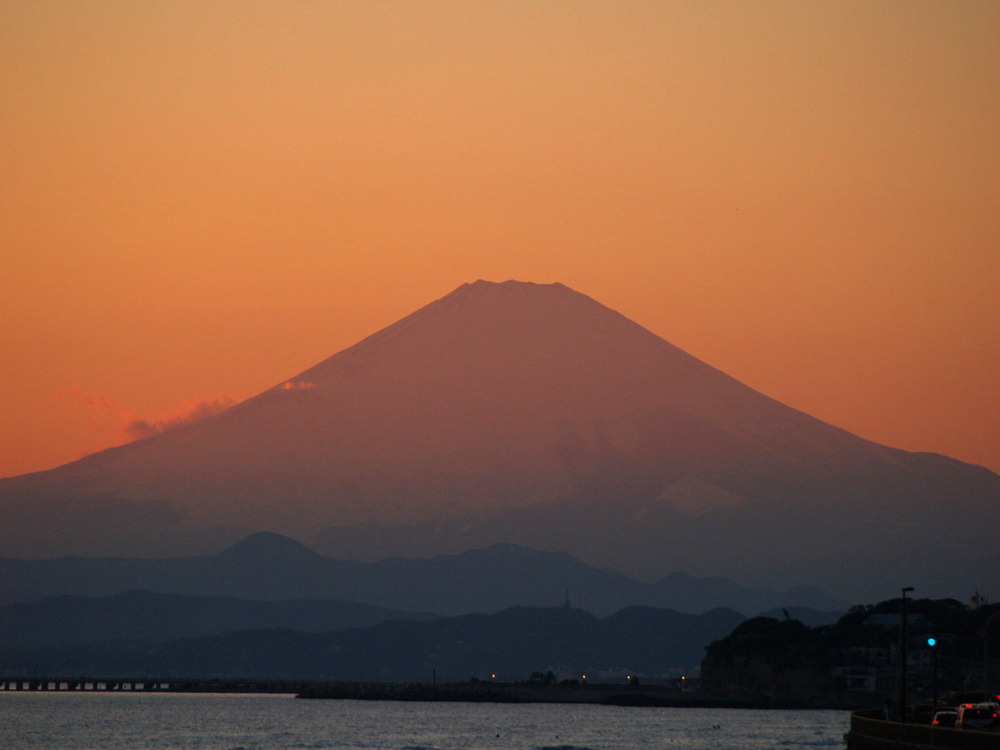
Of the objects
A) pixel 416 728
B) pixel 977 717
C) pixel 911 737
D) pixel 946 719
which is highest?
pixel 977 717

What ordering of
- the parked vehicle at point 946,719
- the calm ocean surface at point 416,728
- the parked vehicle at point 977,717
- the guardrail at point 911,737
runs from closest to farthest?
1. the guardrail at point 911,737
2. the parked vehicle at point 977,717
3. the parked vehicle at point 946,719
4. the calm ocean surface at point 416,728

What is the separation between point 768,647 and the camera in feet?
630

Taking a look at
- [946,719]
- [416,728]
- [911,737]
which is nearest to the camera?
[911,737]

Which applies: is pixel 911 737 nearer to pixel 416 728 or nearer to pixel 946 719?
pixel 946 719

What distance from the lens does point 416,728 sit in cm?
13775

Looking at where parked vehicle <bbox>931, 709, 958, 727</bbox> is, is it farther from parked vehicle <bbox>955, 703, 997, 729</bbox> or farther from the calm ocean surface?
the calm ocean surface

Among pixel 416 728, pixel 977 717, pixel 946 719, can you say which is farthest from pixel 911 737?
pixel 416 728

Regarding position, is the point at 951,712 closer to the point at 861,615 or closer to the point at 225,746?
the point at 225,746

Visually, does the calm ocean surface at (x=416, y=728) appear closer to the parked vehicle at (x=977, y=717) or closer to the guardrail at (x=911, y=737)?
the guardrail at (x=911, y=737)

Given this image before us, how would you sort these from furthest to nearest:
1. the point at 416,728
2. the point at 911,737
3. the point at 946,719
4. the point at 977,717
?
1. the point at 416,728
2. the point at 946,719
3. the point at 977,717
4. the point at 911,737

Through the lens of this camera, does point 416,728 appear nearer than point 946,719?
No

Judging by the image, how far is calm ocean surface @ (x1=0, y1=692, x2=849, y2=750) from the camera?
11338 cm

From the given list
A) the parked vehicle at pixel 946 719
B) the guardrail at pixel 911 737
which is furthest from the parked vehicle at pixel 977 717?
the parked vehicle at pixel 946 719

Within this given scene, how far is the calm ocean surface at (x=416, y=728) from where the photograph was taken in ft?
372
